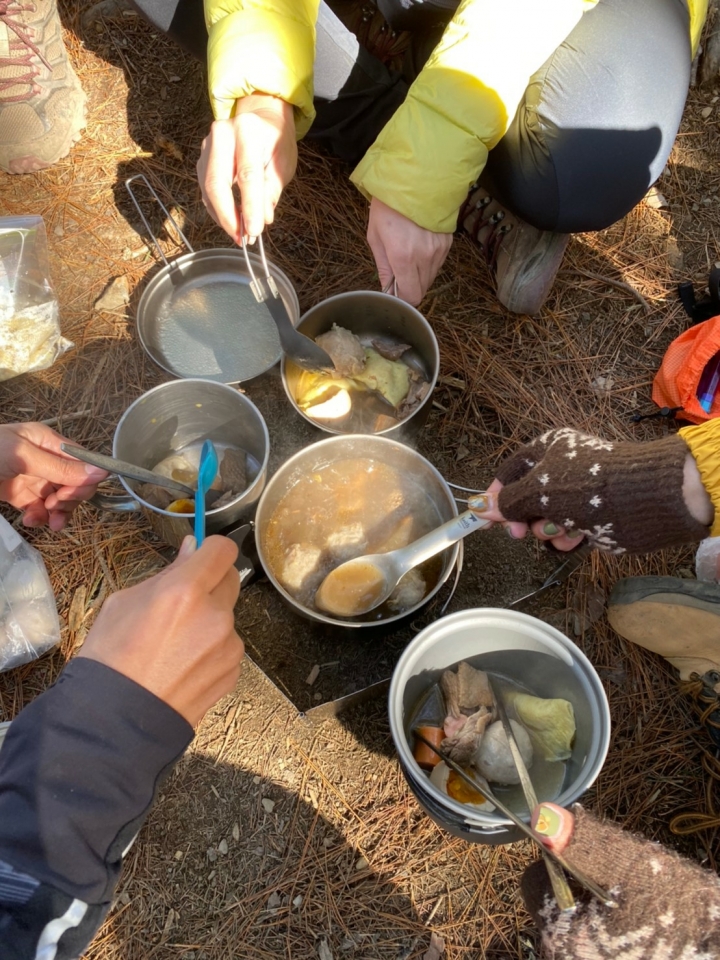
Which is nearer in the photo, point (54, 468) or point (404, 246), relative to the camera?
Result: point (54, 468)

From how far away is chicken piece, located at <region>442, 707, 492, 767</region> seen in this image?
1.54 meters

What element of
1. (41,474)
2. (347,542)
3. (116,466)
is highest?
(116,466)

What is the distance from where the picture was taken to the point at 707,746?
1.79 metres

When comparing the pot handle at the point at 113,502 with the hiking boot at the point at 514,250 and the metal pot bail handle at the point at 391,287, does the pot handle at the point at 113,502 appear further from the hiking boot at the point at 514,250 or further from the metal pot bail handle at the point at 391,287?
the hiking boot at the point at 514,250

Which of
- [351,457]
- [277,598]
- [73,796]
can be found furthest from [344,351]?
[73,796]

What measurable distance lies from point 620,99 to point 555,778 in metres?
1.76

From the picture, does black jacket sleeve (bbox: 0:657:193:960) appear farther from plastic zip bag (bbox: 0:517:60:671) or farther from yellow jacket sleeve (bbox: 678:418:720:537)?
yellow jacket sleeve (bbox: 678:418:720:537)

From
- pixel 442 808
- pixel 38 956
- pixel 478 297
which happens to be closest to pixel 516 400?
pixel 478 297

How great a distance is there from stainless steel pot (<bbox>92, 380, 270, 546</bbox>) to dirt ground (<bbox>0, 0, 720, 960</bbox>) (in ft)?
0.87

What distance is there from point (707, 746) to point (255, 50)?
2177 millimetres

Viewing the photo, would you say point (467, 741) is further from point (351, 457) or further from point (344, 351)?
point (344, 351)

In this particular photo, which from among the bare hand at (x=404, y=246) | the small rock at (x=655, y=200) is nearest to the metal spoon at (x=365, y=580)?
the bare hand at (x=404, y=246)

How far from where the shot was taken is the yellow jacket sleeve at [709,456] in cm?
121

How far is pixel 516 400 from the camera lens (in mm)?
2127
